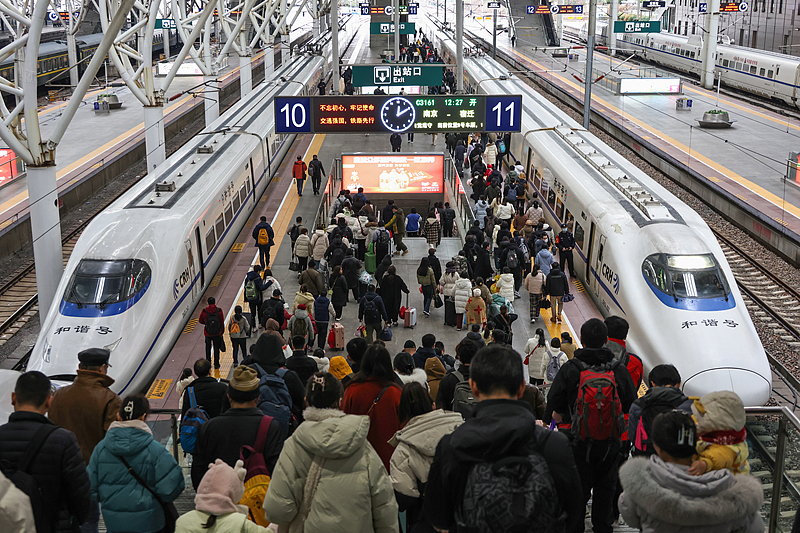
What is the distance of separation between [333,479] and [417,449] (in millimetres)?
749

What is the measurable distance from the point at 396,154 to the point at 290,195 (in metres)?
3.74

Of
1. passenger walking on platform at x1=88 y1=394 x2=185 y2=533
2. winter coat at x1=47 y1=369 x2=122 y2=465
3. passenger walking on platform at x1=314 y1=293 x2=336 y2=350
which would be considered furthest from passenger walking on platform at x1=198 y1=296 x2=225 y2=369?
passenger walking on platform at x1=88 y1=394 x2=185 y2=533

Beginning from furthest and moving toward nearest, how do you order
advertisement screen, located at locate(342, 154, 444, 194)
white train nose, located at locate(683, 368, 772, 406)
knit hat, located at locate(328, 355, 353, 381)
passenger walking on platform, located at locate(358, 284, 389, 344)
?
1. advertisement screen, located at locate(342, 154, 444, 194)
2. passenger walking on platform, located at locate(358, 284, 389, 344)
3. white train nose, located at locate(683, 368, 772, 406)
4. knit hat, located at locate(328, 355, 353, 381)

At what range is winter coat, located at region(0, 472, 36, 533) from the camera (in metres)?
3.91

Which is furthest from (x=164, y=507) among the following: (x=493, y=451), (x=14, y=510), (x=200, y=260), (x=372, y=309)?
(x=200, y=260)

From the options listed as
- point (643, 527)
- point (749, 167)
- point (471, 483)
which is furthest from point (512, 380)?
point (749, 167)

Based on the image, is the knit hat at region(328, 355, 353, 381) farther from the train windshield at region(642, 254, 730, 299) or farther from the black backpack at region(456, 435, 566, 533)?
the train windshield at region(642, 254, 730, 299)

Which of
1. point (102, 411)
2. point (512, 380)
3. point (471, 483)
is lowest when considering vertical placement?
point (102, 411)

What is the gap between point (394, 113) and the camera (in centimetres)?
2056

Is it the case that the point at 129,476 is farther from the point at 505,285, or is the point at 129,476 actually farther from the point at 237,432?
the point at 505,285

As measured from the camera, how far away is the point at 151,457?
4734 mm

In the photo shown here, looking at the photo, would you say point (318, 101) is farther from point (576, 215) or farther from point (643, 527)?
point (643, 527)

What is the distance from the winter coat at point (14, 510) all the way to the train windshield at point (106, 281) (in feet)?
31.5

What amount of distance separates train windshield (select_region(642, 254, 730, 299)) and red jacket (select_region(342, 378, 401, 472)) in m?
8.90
